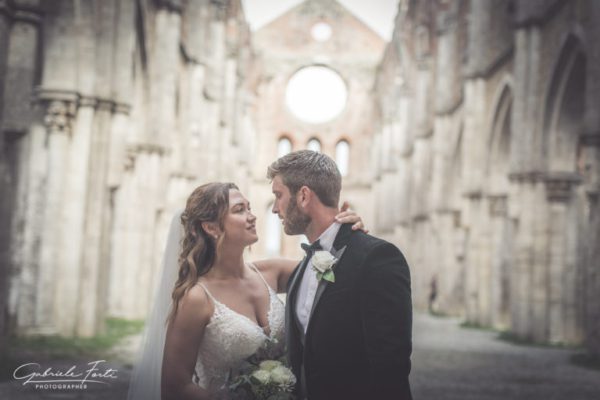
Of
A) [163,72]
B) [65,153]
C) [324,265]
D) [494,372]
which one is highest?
[163,72]

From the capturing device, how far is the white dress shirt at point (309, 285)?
3029mm

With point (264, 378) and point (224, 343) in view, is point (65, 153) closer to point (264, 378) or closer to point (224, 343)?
point (224, 343)

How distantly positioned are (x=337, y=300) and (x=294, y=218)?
38 cm

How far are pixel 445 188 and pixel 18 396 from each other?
65.2 ft

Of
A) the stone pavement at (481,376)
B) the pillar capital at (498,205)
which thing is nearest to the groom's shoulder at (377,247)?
the stone pavement at (481,376)

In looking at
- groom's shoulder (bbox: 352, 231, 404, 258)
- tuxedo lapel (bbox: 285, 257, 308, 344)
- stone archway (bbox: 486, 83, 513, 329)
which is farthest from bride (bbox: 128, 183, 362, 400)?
stone archway (bbox: 486, 83, 513, 329)

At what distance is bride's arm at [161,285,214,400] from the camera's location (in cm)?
303

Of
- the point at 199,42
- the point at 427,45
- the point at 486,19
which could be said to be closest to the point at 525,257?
the point at 486,19

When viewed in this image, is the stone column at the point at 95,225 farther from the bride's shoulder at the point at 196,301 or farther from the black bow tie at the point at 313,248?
the black bow tie at the point at 313,248

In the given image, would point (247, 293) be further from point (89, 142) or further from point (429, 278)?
point (429, 278)

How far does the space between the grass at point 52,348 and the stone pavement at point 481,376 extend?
1.33 feet

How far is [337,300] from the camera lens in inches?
114

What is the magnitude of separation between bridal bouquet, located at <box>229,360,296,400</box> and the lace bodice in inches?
5.5
